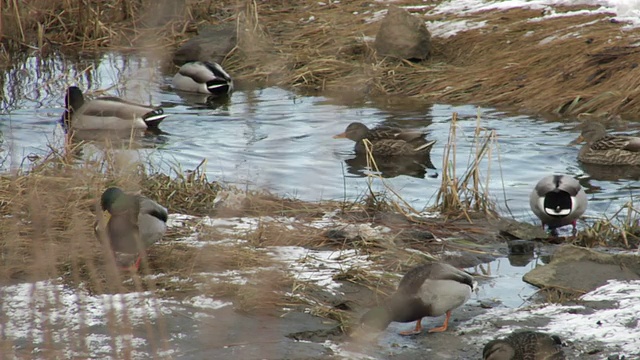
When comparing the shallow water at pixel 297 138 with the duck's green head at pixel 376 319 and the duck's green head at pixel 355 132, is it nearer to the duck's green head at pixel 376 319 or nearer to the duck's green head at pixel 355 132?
the duck's green head at pixel 355 132

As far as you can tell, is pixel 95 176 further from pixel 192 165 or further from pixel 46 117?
pixel 46 117

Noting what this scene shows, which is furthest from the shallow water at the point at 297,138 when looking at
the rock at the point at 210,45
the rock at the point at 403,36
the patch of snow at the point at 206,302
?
the patch of snow at the point at 206,302

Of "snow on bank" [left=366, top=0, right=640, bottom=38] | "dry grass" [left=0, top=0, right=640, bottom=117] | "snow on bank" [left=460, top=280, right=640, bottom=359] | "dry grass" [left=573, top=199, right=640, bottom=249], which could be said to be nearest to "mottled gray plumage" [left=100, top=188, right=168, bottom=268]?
"snow on bank" [left=460, top=280, right=640, bottom=359]

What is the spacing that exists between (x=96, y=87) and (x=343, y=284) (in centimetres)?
821

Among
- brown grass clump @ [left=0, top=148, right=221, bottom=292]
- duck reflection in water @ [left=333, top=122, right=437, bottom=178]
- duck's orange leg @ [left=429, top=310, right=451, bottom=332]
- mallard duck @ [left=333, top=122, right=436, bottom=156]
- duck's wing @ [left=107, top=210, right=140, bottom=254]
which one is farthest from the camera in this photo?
mallard duck @ [left=333, top=122, right=436, bottom=156]

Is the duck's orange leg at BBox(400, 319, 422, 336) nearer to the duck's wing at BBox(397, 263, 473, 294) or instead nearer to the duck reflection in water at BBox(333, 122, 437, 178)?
the duck's wing at BBox(397, 263, 473, 294)

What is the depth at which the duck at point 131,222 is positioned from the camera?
20.1 feet

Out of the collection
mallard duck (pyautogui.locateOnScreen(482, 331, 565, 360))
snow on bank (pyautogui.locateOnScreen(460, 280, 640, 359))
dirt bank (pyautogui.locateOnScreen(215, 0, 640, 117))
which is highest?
dirt bank (pyautogui.locateOnScreen(215, 0, 640, 117))

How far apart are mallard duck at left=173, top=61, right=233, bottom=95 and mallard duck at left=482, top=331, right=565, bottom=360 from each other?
8.66 meters

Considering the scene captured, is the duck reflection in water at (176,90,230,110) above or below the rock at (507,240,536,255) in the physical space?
above

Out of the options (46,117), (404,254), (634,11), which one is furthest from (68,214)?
(634,11)

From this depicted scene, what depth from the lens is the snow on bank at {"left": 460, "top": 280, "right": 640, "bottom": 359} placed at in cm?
530

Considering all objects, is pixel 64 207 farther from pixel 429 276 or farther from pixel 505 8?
pixel 505 8

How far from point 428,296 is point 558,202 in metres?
2.47
